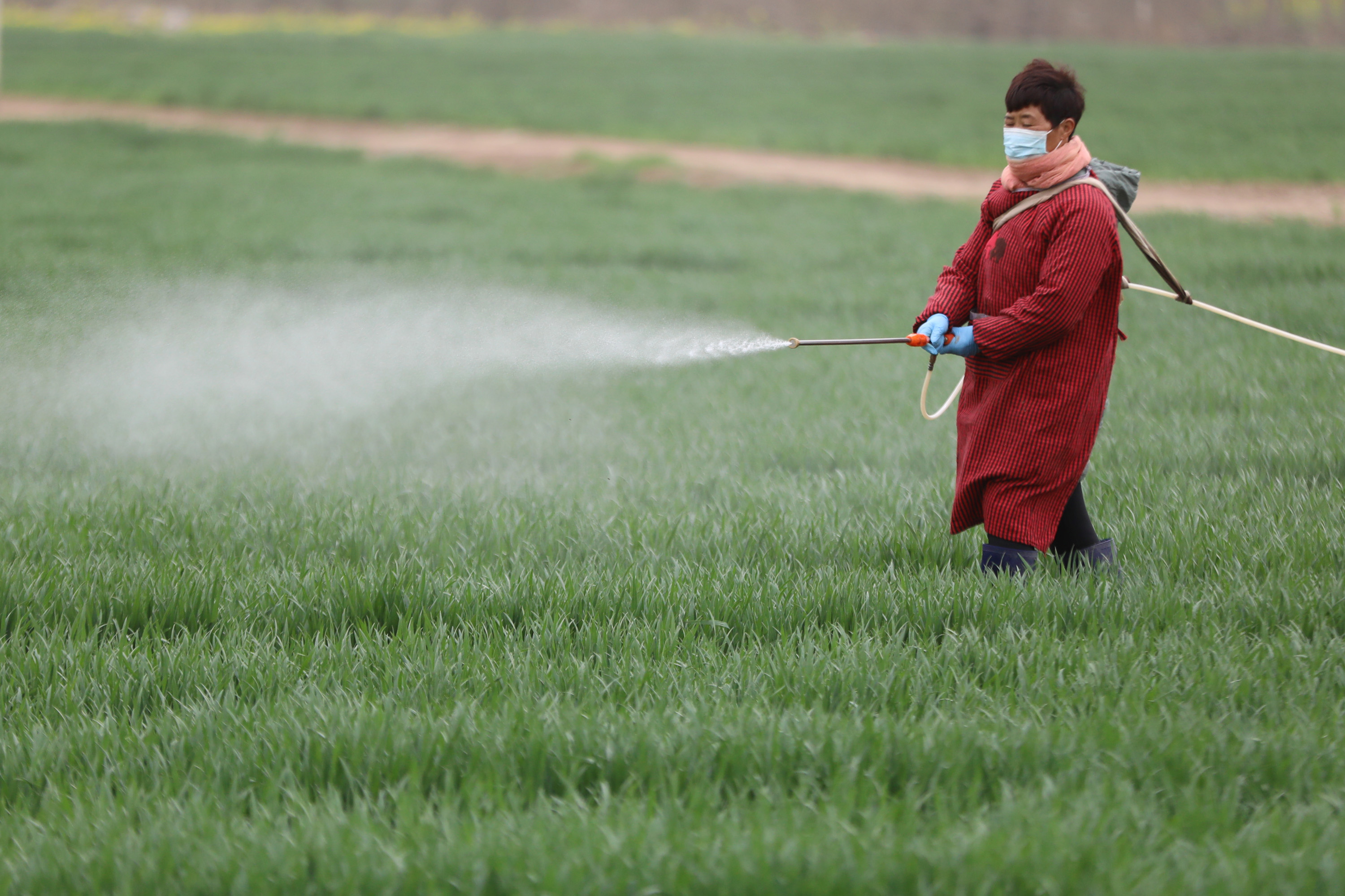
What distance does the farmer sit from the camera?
11.3 ft

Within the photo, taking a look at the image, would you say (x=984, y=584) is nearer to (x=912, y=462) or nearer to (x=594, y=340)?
(x=912, y=462)

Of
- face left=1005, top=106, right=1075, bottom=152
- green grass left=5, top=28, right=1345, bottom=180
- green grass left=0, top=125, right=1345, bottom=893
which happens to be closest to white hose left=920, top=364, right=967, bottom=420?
green grass left=0, top=125, right=1345, bottom=893

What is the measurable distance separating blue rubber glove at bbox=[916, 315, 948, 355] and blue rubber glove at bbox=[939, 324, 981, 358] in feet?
0.07

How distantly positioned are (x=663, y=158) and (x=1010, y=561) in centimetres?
1869

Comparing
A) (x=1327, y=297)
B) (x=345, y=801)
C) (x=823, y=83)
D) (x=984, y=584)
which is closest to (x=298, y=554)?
(x=345, y=801)

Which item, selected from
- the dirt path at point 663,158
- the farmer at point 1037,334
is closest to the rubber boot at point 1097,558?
the farmer at point 1037,334

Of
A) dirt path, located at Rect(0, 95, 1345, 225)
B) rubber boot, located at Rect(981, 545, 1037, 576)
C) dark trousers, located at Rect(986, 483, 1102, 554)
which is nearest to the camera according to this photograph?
rubber boot, located at Rect(981, 545, 1037, 576)

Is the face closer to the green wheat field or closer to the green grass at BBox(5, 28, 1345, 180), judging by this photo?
the green wheat field

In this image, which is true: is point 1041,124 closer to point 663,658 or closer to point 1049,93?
point 1049,93

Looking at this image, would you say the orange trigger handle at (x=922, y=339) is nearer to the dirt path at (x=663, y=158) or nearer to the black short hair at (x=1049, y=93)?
the black short hair at (x=1049, y=93)

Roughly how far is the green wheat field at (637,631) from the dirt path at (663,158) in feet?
31.7

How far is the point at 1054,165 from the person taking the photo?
11.5 feet

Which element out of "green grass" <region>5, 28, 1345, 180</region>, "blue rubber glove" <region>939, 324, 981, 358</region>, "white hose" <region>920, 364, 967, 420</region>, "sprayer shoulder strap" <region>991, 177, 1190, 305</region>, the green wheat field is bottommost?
the green wheat field

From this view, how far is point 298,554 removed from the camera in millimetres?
4176
